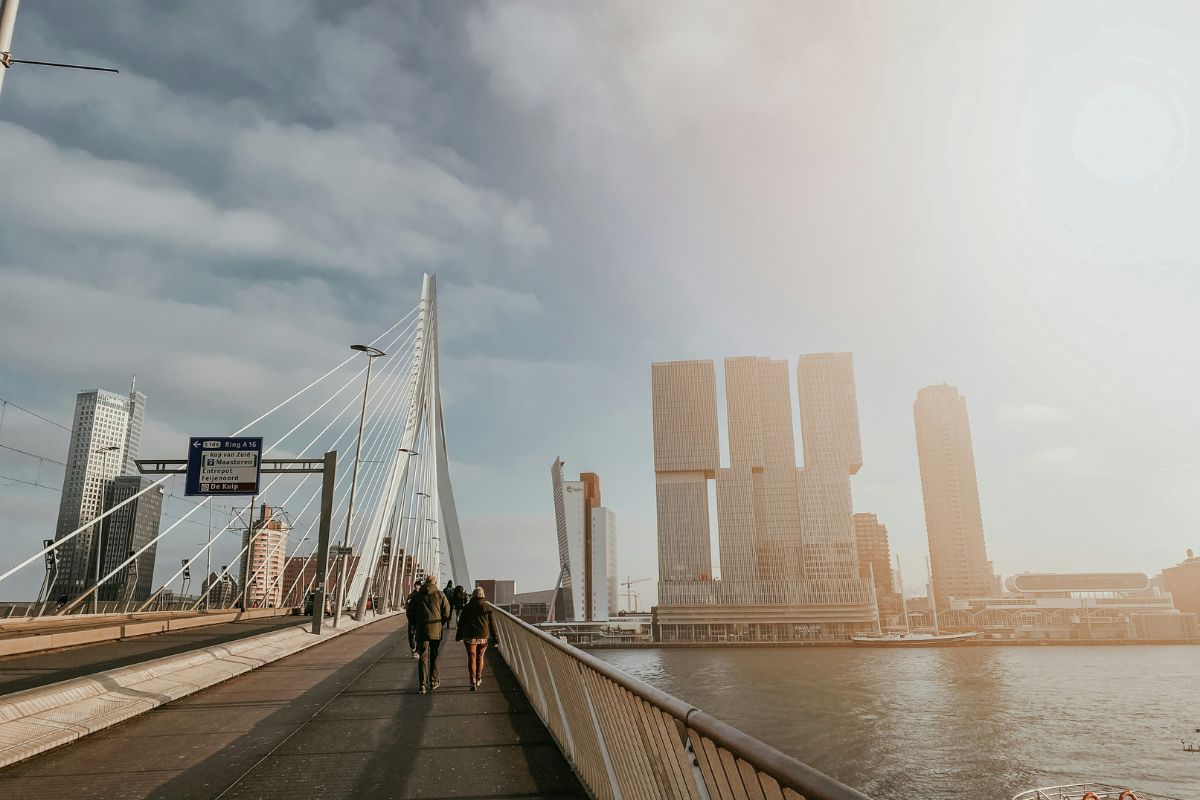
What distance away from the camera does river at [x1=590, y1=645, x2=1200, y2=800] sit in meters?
43.2

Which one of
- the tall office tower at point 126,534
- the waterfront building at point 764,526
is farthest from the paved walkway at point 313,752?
the waterfront building at point 764,526

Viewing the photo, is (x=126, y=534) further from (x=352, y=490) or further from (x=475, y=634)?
(x=475, y=634)

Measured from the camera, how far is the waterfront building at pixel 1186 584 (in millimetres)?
179375

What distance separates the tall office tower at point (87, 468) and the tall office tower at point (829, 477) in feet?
463

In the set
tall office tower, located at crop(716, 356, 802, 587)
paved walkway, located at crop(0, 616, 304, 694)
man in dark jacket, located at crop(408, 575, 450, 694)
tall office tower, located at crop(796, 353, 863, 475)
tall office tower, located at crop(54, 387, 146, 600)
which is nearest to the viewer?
paved walkway, located at crop(0, 616, 304, 694)

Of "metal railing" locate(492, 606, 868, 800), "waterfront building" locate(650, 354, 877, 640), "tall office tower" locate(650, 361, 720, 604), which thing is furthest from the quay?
"tall office tower" locate(650, 361, 720, 604)

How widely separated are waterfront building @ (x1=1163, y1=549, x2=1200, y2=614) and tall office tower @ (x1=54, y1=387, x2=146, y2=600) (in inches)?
8952

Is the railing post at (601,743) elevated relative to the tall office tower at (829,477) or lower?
lower

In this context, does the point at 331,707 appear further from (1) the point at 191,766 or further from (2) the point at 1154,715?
(2) the point at 1154,715

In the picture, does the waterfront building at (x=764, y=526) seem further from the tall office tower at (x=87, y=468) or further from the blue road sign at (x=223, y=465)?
the blue road sign at (x=223, y=465)

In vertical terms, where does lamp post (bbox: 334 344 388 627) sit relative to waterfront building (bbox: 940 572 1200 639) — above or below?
above

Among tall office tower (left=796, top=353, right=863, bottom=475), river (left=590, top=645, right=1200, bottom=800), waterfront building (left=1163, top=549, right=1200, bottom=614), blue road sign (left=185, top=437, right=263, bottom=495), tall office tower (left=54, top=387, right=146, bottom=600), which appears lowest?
river (left=590, top=645, right=1200, bottom=800)

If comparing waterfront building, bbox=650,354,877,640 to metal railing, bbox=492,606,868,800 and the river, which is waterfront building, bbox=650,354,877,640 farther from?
metal railing, bbox=492,606,868,800

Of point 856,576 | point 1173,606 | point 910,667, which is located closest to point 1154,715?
point 910,667
